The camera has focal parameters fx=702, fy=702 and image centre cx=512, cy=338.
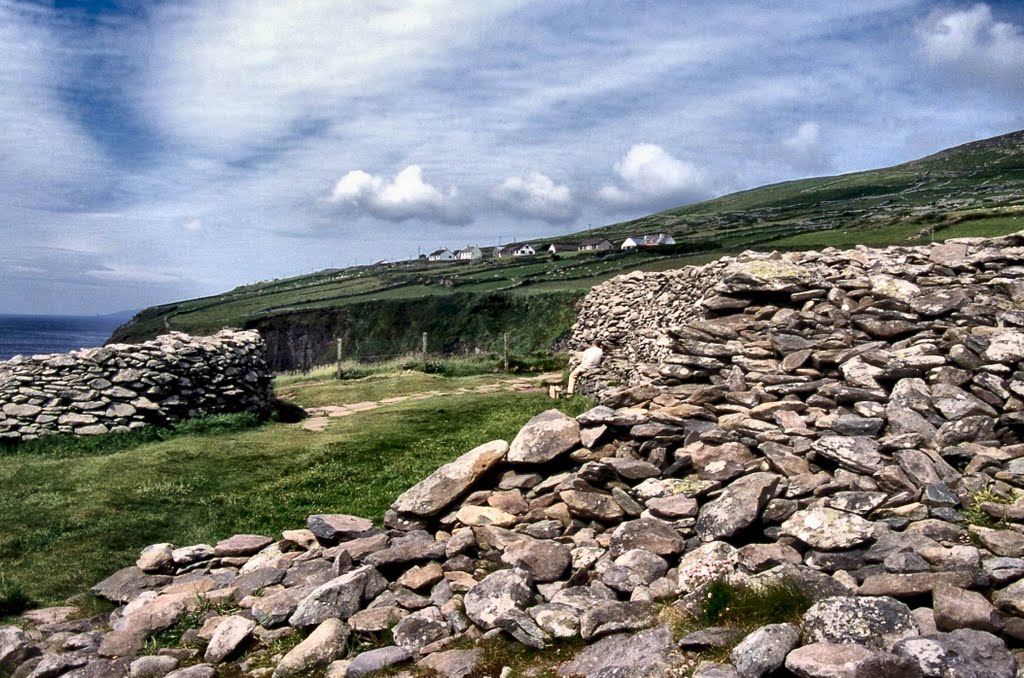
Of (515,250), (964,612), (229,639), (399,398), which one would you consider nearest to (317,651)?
(229,639)

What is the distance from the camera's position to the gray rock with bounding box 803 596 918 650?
14.2 feet

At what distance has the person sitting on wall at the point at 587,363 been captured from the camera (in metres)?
19.8

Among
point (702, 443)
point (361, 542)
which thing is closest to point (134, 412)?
point (361, 542)

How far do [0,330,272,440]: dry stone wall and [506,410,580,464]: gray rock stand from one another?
10.7 meters

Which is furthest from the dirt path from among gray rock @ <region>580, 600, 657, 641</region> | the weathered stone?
gray rock @ <region>580, 600, 657, 641</region>

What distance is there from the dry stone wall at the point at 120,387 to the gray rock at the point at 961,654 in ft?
49.2

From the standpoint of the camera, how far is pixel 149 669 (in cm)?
575

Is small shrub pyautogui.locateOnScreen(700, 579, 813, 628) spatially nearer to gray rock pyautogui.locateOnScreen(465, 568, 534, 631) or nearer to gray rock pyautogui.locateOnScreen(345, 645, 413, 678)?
gray rock pyautogui.locateOnScreen(465, 568, 534, 631)

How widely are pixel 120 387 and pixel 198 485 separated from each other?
5.26m

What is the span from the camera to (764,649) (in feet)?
14.0

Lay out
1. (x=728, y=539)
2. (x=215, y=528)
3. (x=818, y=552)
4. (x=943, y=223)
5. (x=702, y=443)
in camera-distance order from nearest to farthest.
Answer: (x=818, y=552) → (x=728, y=539) → (x=702, y=443) → (x=215, y=528) → (x=943, y=223)

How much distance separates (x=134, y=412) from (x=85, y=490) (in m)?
4.41

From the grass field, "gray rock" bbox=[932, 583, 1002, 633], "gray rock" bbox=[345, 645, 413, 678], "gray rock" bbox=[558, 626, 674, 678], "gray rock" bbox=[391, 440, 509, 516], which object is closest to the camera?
"gray rock" bbox=[932, 583, 1002, 633]

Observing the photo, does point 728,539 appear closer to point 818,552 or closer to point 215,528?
point 818,552
